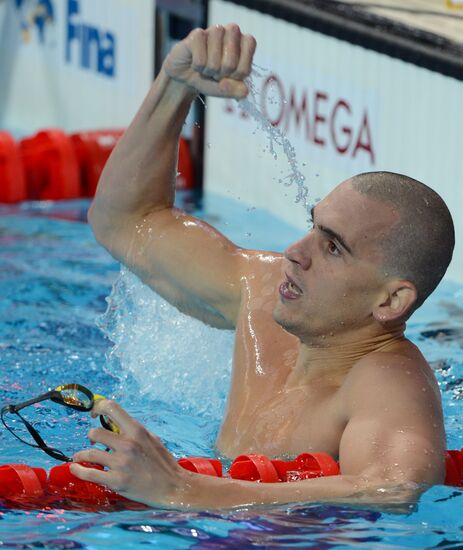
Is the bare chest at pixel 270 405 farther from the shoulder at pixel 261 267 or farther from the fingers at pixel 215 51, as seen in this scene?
the fingers at pixel 215 51

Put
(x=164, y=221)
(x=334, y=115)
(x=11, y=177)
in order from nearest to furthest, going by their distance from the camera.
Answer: (x=164, y=221)
(x=334, y=115)
(x=11, y=177)

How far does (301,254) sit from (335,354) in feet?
0.74

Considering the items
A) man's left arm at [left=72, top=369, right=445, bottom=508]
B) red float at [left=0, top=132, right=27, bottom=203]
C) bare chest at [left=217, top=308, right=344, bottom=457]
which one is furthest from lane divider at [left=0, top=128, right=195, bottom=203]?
man's left arm at [left=72, top=369, right=445, bottom=508]

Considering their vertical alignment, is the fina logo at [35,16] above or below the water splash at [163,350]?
above

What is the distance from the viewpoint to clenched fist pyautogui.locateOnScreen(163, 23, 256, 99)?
2564 millimetres

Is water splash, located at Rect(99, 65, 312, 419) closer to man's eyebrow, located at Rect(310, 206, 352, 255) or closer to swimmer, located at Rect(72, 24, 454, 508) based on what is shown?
swimmer, located at Rect(72, 24, 454, 508)

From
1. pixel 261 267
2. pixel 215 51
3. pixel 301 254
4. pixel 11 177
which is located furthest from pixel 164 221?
pixel 11 177

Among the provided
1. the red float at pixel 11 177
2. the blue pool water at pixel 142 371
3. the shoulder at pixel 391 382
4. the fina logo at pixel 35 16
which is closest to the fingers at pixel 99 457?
the blue pool water at pixel 142 371

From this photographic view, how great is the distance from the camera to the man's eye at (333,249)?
2.42 meters

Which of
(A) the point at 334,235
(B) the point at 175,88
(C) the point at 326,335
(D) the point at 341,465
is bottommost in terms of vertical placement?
(D) the point at 341,465

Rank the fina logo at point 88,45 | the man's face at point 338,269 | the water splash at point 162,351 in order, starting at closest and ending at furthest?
the man's face at point 338,269
the water splash at point 162,351
the fina logo at point 88,45

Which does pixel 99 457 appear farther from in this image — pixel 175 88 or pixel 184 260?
pixel 175 88

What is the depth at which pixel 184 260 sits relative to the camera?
115 inches

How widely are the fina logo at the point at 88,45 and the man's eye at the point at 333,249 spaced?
161 inches
